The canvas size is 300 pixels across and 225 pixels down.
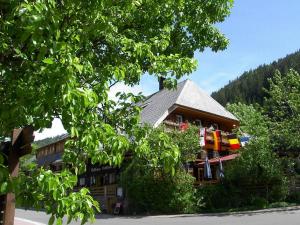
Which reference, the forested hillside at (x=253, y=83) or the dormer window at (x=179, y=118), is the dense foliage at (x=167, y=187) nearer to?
the dormer window at (x=179, y=118)

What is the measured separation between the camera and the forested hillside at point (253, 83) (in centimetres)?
10750

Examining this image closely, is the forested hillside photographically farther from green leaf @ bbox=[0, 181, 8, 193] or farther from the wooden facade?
green leaf @ bbox=[0, 181, 8, 193]

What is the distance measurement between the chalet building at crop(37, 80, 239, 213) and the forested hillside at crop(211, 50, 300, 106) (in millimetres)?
68436

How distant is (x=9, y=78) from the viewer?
3926mm

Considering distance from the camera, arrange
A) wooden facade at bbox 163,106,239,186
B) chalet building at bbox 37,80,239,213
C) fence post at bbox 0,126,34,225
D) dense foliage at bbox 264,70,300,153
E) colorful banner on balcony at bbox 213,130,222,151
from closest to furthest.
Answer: fence post at bbox 0,126,34,225 < dense foliage at bbox 264,70,300,153 < chalet building at bbox 37,80,239,213 < colorful banner on balcony at bbox 213,130,222,151 < wooden facade at bbox 163,106,239,186

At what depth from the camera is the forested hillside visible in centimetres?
10750

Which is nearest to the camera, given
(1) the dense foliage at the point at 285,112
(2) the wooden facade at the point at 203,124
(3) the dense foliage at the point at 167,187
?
(3) the dense foliage at the point at 167,187

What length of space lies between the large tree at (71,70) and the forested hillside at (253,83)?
101 metres

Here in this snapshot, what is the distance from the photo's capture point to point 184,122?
3422 cm

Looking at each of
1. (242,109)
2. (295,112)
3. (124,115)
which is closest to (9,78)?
(124,115)

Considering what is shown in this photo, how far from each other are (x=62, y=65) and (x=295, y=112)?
26.6 metres

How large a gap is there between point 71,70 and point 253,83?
371 feet

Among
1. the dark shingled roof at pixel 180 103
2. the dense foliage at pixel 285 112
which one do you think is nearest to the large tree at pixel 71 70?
the dense foliage at pixel 285 112

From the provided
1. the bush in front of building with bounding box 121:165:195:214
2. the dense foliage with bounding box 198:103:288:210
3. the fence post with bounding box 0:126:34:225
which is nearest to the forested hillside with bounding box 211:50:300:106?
the dense foliage with bounding box 198:103:288:210
